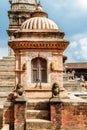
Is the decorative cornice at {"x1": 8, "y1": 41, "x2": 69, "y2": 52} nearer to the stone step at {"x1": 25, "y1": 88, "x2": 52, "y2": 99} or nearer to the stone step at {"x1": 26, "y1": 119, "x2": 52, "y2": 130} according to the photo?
the stone step at {"x1": 25, "y1": 88, "x2": 52, "y2": 99}

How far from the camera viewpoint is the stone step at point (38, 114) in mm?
16609

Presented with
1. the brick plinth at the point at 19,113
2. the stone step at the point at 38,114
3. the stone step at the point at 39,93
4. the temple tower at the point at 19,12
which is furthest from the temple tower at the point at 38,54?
the temple tower at the point at 19,12

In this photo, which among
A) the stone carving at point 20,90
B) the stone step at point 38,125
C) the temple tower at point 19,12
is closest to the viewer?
the stone step at point 38,125

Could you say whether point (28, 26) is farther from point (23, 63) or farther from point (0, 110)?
point (0, 110)

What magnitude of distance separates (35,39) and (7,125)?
171 inches

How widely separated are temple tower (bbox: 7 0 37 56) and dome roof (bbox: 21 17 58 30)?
2462 centimetres

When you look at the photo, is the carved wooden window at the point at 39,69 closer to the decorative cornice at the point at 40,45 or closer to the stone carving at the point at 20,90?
the decorative cornice at the point at 40,45

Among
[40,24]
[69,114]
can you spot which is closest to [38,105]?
[69,114]

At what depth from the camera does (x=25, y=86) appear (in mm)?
17953

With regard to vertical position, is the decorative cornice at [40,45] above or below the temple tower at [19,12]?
below

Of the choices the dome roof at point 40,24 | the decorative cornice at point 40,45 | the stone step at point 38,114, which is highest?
the dome roof at point 40,24

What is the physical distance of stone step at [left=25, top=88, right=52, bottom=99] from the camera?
17875 millimetres

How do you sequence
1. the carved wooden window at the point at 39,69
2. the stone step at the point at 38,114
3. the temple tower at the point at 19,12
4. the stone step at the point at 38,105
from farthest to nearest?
1. the temple tower at the point at 19,12
2. the carved wooden window at the point at 39,69
3. the stone step at the point at 38,105
4. the stone step at the point at 38,114

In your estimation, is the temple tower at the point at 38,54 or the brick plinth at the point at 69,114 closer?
the brick plinth at the point at 69,114
